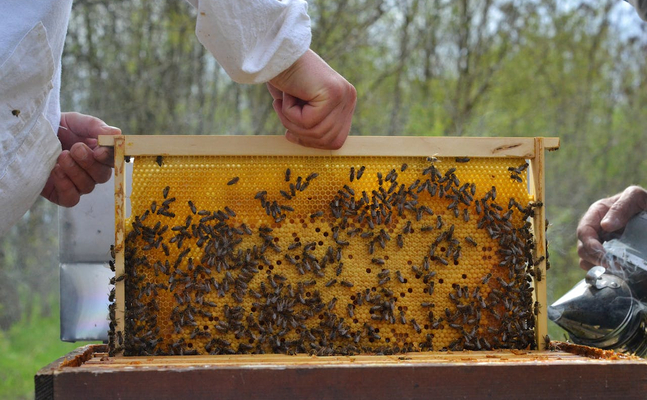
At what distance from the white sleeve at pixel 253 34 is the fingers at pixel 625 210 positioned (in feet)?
6.82

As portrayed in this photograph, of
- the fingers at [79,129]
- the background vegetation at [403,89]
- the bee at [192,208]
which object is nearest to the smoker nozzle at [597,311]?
the bee at [192,208]

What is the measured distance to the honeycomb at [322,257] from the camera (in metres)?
2.63

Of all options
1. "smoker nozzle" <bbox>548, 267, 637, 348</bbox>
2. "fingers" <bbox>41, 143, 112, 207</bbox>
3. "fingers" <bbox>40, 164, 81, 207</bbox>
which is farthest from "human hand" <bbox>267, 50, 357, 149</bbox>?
"smoker nozzle" <bbox>548, 267, 637, 348</bbox>

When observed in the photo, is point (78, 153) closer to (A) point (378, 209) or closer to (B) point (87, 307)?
(B) point (87, 307)

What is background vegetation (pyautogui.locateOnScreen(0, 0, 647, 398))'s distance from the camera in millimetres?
7719

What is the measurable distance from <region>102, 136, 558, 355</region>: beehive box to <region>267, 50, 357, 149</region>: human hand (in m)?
0.13

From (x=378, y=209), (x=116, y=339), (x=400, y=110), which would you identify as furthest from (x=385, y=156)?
(x=400, y=110)

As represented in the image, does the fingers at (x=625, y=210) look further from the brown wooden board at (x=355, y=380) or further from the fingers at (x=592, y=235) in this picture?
the brown wooden board at (x=355, y=380)

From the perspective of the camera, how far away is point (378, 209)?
2717mm

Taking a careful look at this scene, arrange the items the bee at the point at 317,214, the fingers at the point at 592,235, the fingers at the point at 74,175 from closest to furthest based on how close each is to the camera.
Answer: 1. the bee at the point at 317,214
2. the fingers at the point at 74,175
3. the fingers at the point at 592,235

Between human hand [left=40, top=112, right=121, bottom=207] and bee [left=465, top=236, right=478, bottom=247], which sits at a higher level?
human hand [left=40, top=112, right=121, bottom=207]

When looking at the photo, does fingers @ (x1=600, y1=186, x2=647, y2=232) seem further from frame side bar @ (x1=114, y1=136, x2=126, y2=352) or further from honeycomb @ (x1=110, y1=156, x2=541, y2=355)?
frame side bar @ (x1=114, y1=136, x2=126, y2=352)

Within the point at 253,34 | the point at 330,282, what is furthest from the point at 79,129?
the point at 330,282

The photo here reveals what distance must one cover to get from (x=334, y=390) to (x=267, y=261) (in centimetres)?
84
